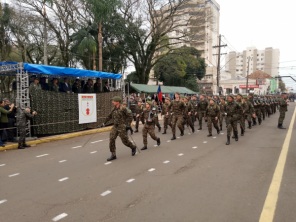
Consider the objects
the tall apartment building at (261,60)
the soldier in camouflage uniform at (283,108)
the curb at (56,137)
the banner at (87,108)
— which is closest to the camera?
the curb at (56,137)

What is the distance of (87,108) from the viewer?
587 inches

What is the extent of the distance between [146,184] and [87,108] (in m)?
9.51

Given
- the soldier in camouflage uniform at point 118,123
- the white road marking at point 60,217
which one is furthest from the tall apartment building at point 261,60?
the white road marking at point 60,217

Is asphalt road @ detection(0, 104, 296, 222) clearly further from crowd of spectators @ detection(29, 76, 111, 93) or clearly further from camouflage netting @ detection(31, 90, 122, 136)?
crowd of spectators @ detection(29, 76, 111, 93)

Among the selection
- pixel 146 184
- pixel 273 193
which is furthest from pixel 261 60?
pixel 146 184

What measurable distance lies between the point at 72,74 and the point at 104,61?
2338cm

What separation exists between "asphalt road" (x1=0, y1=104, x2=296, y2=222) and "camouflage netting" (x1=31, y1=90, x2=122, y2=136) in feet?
8.51

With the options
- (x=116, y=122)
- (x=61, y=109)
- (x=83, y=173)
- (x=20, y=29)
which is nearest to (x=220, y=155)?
(x=116, y=122)

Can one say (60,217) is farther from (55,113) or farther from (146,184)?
(55,113)

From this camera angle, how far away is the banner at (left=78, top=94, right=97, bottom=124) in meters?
14.5

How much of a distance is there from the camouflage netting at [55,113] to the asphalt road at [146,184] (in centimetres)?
259

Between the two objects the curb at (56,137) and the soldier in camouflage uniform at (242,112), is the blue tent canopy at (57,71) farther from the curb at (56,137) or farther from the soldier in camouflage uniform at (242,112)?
the soldier in camouflage uniform at (242,112)

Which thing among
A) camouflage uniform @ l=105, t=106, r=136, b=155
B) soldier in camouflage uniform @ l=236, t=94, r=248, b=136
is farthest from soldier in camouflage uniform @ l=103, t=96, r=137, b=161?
soldier in camouflage uniform @ l=236, t=94, r=248, b=136

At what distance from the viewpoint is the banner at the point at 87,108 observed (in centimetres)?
1452
